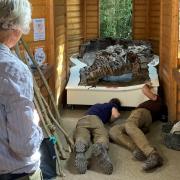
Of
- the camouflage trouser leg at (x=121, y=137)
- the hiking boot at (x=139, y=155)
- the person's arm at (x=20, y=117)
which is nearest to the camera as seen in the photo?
the person's arm at (x=20, y=117)

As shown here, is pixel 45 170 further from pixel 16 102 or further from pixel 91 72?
pixel 91 72

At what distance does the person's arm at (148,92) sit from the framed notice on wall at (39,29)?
4.47 ft

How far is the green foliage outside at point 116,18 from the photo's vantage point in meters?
7.38

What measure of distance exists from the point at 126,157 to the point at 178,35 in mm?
1514

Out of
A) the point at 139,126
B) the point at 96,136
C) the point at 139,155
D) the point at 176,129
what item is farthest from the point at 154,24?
the point at 139,155

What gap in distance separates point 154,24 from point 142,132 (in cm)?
384

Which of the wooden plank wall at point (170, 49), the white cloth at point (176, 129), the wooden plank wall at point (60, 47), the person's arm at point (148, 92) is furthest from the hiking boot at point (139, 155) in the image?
the wooden plank wall at point (60, 47)

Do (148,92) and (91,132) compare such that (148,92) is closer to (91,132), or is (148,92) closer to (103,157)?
(91,132)

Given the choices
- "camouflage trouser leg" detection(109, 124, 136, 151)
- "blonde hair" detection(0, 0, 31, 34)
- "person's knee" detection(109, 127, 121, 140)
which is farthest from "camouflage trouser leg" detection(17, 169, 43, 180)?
"person's knee" detection(109, 127, 121, 140)

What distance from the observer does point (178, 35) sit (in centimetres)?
415

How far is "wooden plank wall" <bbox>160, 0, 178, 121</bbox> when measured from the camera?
416 cm

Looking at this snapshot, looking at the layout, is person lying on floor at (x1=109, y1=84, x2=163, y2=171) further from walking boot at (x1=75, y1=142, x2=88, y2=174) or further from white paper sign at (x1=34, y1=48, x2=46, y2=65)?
white paper sign at (x1=34, y1=48, x2=46, y2=65)

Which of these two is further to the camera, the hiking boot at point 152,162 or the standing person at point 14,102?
the hiking boot at point 152,162

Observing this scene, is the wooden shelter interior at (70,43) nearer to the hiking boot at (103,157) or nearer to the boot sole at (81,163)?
the hiking boot at (103,157)
